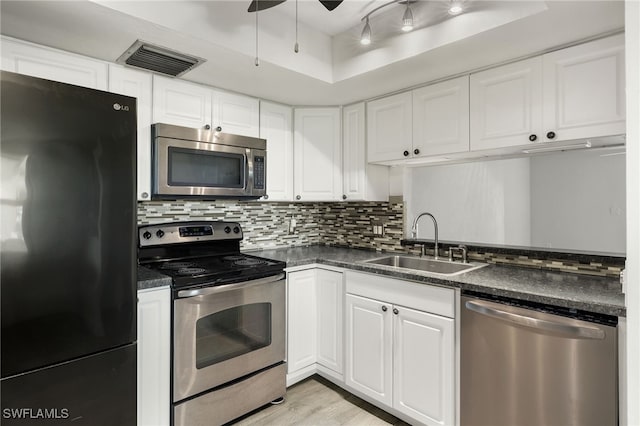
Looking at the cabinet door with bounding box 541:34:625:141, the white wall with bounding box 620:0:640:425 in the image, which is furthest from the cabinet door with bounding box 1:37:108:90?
the cabinet door with bounding box 541:34:625:141

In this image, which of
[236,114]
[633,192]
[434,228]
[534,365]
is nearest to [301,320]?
[434,228]

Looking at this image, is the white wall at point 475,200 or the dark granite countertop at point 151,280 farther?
the white wall at point 475,200

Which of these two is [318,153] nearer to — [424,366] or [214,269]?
[214,269]

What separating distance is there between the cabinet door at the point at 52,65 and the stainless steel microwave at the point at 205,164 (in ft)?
1.31

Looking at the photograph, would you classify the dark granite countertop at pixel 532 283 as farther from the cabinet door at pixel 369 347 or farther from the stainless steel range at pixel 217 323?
the stainless steel range at pixel 217 323

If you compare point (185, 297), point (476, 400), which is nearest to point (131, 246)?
point (185, 297)

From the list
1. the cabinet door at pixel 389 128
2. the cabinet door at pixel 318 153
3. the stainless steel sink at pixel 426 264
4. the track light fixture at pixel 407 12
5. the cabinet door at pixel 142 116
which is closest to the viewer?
the track light fixture at pixel 407 12

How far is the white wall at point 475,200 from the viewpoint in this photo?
2312 millimetres

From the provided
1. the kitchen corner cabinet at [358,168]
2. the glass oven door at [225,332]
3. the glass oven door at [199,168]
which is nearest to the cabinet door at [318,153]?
the kitchen corner cabinet at [358,168]

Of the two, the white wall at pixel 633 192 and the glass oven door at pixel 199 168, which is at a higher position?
the glass oven door at pixel 199 168

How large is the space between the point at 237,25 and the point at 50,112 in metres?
1.05

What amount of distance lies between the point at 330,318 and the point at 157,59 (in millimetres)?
2006

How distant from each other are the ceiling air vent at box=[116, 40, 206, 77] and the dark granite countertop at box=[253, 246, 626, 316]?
1.39 meters

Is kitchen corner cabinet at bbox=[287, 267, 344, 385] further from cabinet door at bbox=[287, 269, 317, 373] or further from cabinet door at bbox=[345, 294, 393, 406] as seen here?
cabinet door at bbox=[345, 294, 393, 406]
